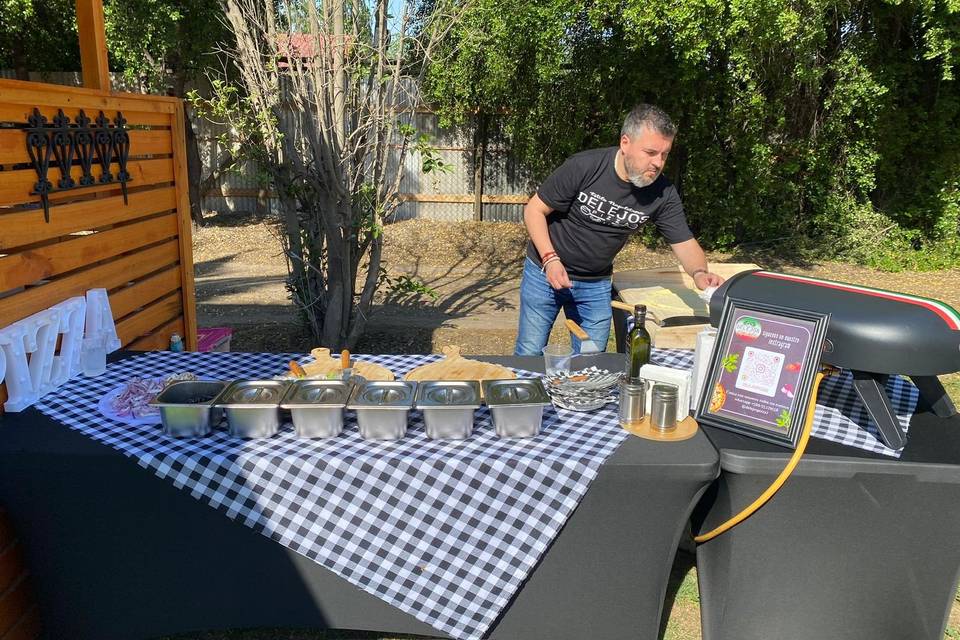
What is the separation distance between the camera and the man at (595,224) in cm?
311

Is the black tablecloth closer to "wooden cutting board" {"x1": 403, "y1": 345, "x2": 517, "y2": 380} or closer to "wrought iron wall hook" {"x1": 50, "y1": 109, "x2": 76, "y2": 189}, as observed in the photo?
"wooden cutting board" {"x1": 403, "y1": 345, "x2": 517, "y2": 380}

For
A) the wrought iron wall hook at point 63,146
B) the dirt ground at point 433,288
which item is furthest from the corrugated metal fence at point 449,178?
the wrought iron wall hook at point 63,146

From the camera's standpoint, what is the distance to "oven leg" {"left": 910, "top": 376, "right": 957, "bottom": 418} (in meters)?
2.38

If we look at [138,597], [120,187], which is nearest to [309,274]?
[120,187]

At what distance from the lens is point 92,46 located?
3266mm

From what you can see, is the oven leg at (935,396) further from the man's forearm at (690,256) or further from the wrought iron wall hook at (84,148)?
the wrought iron wall hook at (84,148)

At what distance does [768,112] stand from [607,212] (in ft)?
24.1

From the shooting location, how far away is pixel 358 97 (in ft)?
17.2

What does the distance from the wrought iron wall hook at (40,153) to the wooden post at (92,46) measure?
2.37 feet

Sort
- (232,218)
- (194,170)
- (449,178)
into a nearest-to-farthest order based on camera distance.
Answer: (194,170)
(449,178)
(232,218)

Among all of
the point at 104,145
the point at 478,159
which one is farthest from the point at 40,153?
the point at 478,159

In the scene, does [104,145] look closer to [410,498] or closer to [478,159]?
[410,498]

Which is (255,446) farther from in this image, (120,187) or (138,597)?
(120,187)

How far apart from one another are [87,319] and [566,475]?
2.03m
